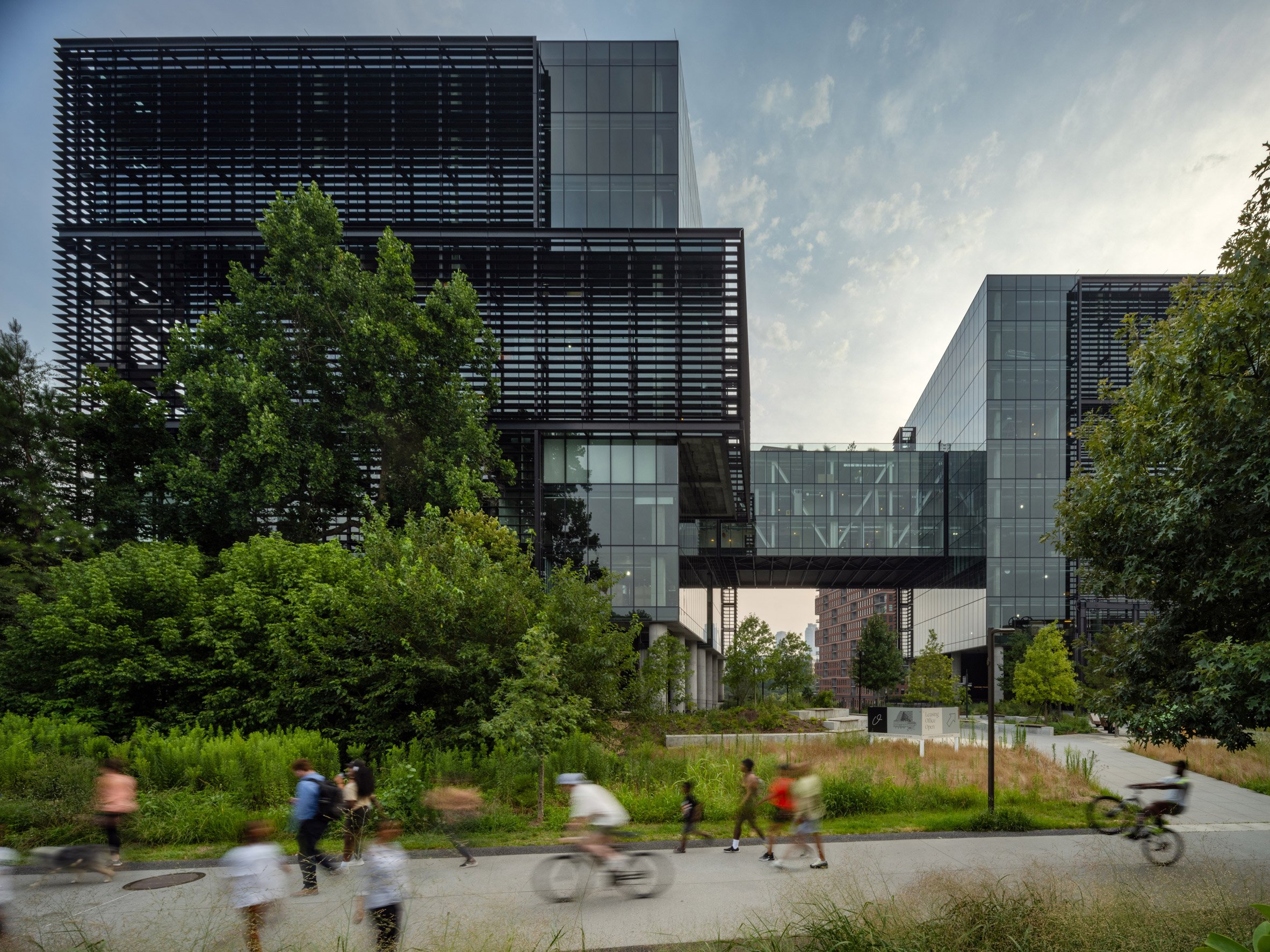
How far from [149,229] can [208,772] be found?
→ 87.0 feet

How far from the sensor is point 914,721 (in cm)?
2709

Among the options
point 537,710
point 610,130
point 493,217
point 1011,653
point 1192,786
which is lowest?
point 1011,653

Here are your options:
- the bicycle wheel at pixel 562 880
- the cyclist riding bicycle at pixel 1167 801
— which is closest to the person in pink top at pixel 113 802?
the bicycle wheel at pixel 562 880

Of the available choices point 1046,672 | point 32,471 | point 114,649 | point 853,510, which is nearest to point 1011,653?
point 1046,672

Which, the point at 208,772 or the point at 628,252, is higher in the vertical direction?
the point at 628,252

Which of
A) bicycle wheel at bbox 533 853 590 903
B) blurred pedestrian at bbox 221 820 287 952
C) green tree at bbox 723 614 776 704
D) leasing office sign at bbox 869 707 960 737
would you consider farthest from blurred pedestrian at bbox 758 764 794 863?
green tree at bbox 723 614 776 704

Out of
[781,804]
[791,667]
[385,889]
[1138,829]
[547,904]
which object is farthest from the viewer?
[791,667]

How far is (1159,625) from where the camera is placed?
35.9 ft

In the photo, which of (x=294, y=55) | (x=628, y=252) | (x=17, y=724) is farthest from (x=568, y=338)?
(x=17, y=724)

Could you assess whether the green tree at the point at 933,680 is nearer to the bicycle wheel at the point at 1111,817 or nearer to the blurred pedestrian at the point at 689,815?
the bicycle wheel at the point at 1111,817

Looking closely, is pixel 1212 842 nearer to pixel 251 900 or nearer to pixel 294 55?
pixel 251 900

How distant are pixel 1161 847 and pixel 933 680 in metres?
37.8

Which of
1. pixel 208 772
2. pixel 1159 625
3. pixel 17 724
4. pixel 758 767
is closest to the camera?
pixel 1159 625

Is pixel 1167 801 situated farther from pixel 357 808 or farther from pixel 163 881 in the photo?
pixel 163 881
